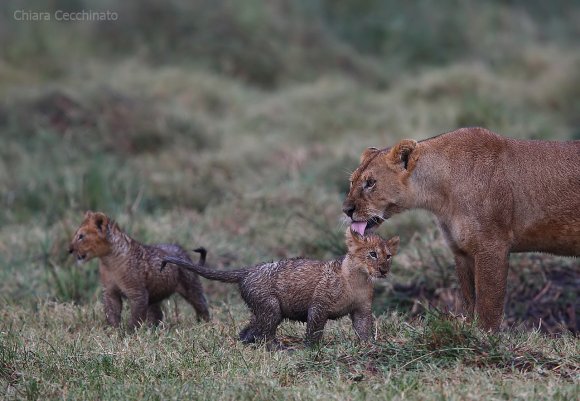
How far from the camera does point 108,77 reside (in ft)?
64.3

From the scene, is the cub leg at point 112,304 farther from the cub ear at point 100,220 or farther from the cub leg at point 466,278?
the cub leg at point 466,278

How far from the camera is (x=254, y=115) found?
17875 mm

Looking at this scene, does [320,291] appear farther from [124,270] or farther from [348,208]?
[124,270]

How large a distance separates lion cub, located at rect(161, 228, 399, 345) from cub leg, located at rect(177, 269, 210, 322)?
119cm

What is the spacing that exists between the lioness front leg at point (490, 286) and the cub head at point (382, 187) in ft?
2.20

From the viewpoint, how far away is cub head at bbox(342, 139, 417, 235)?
6.99 metres

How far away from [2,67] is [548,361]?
51.1 ft

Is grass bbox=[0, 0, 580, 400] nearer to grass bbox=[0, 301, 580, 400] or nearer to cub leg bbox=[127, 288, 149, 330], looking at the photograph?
grass bbox=[0, 301, 580, 400]

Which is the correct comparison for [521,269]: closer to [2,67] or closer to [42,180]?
[42,180]

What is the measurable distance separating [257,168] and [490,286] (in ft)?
23.7

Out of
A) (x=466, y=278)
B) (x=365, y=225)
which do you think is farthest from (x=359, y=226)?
(x=466, y=278)

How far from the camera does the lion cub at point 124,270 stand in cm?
756

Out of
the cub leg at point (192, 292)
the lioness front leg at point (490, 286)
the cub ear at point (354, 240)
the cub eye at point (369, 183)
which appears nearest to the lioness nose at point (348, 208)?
the cub eye at point (369, 183)

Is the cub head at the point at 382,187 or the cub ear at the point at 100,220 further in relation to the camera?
the cub ear at the point at 100,220
